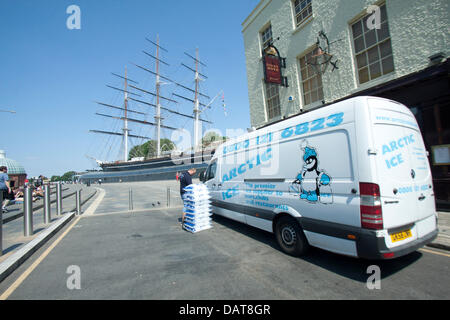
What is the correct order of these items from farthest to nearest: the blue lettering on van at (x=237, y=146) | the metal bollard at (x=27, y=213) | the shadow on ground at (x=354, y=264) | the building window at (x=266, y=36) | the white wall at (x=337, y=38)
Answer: the building window at (x=266, y=36) < the white wall at (x=337, y=38) < the metal bollard at (x=27, y=213) < the blue lettering on van at (x=237, y=146) < the shadow on ground at (x=354, y=264)

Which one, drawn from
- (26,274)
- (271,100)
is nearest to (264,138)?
(26,274)

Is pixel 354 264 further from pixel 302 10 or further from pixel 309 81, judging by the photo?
pixel 302 10

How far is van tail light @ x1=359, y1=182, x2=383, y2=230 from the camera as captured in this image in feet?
9.27

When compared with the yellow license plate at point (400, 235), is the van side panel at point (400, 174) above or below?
above

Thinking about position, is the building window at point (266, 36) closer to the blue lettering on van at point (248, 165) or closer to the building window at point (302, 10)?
the building window at point (302, 10)

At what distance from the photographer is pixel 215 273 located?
3.39m

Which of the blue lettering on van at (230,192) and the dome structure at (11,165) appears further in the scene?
the dome structure at (11,165)

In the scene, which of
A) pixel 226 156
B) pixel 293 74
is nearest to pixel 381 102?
pixel 226 156

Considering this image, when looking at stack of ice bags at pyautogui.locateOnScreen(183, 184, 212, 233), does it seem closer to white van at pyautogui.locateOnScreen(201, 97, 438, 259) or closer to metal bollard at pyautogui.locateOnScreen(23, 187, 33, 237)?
white van at pyautogui.locateOnScreen(201, 97, 438, 259)

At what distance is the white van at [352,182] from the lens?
2.91 meters

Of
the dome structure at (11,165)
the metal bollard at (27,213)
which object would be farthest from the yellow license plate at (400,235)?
the dome structure at (11,165)

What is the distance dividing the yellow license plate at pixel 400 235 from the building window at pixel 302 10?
11.1 meters

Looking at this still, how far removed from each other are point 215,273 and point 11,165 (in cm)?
5693
